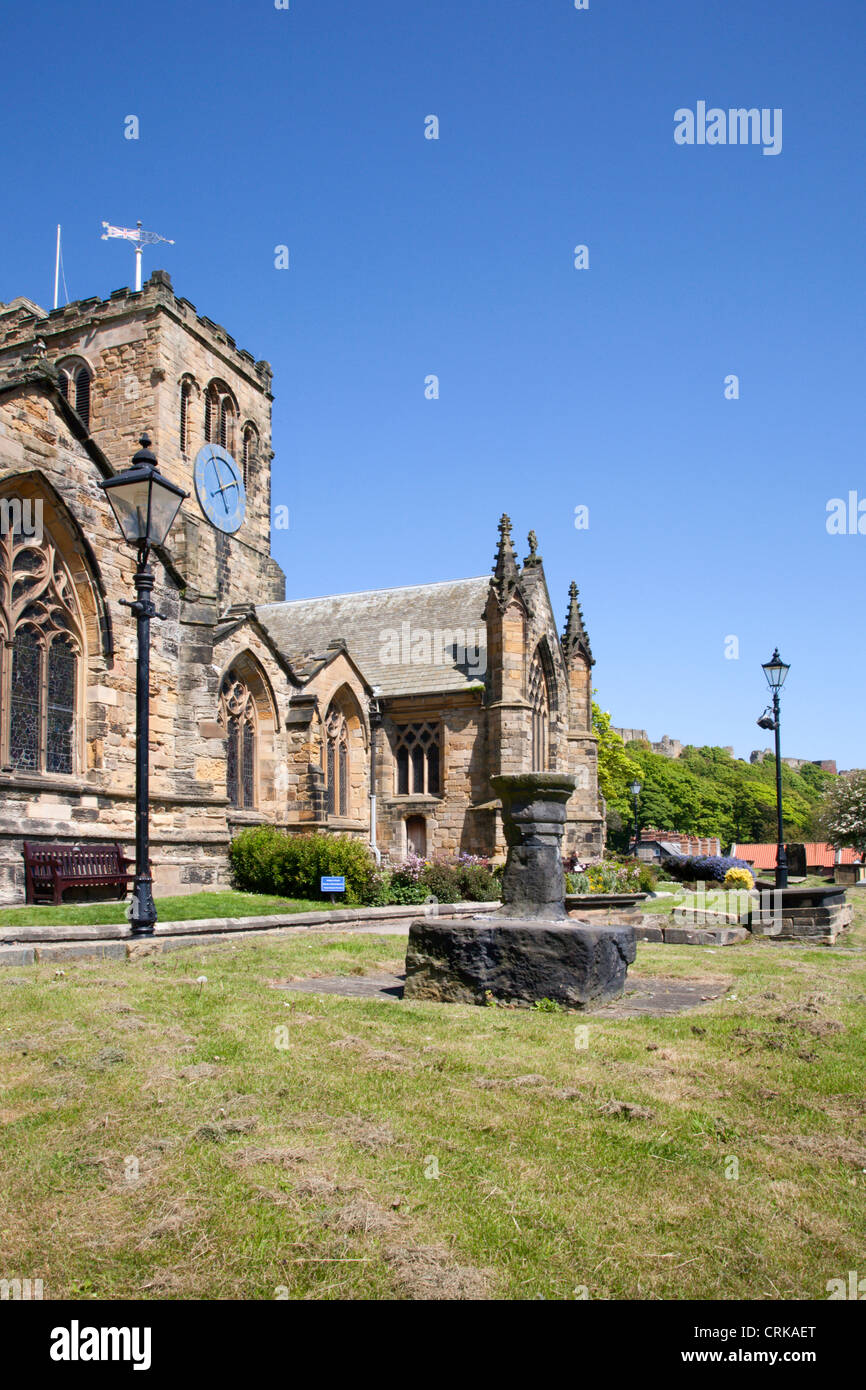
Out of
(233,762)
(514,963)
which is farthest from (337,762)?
(514,963)

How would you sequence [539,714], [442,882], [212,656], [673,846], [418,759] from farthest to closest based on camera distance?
[673,846], [539,714], [418,759], [442,882], [212,656]

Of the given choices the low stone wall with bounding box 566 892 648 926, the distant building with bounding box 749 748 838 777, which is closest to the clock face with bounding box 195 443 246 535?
the low stone wall with bounding box 566 892 648 926

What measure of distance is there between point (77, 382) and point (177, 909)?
73.3ft

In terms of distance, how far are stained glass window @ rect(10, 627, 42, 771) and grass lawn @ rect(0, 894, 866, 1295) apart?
8711mm

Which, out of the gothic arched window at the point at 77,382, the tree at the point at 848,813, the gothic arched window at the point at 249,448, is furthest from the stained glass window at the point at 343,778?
the tree at the point at 848,813

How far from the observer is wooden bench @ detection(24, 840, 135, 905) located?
14.4m

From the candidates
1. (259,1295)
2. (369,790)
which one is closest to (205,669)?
(369,790)

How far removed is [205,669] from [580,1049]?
13.7m

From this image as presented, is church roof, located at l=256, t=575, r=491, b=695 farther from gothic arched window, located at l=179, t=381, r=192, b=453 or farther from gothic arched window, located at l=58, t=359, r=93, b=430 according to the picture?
gothic arched window, located at l=58, t=359, r=93, b=430

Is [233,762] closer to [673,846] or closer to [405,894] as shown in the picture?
[405,894]

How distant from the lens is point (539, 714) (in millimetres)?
29609

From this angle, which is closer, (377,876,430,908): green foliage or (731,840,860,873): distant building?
(377,876,430,908): green foliage

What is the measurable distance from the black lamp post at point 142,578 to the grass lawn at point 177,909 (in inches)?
64.3

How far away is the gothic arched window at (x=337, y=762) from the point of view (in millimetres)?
26250
